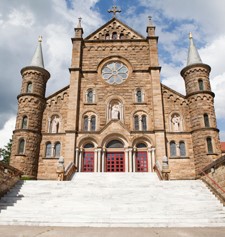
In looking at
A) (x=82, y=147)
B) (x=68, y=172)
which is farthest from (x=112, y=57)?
(x=68, y=172)

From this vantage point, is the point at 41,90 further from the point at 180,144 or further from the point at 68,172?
the point at 180,144

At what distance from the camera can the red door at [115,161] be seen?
2335cm

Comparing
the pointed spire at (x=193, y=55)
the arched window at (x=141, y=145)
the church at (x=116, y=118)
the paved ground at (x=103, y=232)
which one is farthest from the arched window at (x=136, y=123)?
the paved ground at (x=103, y=232)

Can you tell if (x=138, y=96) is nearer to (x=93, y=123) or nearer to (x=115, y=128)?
(x=115, y=128)

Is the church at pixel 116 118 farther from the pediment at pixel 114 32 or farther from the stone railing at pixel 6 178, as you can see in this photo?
the stone railing at pixel 6 178

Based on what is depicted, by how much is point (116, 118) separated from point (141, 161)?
4869 mm

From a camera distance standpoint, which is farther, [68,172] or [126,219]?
[68,172]

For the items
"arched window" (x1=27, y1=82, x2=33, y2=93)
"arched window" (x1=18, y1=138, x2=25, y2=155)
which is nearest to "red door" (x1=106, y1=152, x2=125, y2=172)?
"arched window" (x1=18, y1=138, x2=25, y2=155)

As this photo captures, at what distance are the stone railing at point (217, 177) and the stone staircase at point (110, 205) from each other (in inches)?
15.1

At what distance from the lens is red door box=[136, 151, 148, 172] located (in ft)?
76.3

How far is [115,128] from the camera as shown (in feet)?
78.3

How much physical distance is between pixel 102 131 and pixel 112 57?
927 centimetres

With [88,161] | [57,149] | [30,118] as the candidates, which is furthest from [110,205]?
[30,118]

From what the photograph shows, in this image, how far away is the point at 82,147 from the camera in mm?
23781
